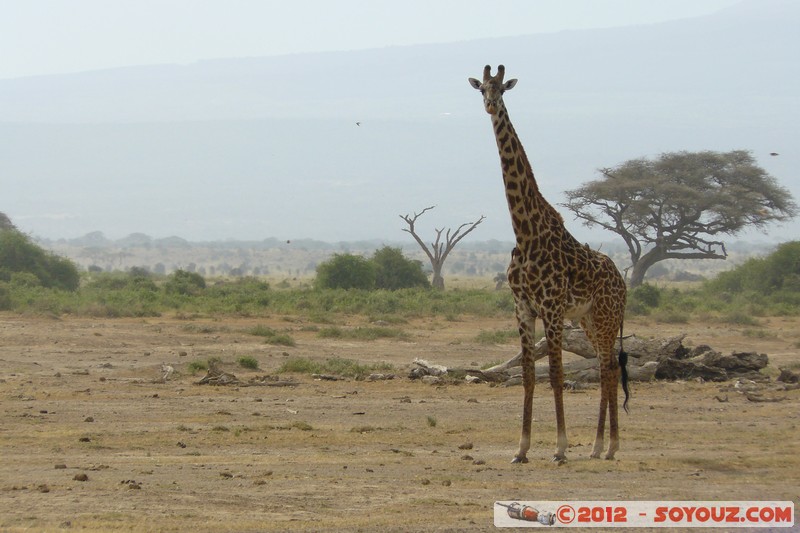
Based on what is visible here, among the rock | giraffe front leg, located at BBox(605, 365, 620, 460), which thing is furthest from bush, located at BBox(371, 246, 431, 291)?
giraffe front leg, located at BBox(605, 365, 620, 460)

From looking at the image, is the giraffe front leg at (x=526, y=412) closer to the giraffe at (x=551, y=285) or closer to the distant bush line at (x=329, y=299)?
the giraffe at (x=551, y=285)

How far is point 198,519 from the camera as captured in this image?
8523 mm

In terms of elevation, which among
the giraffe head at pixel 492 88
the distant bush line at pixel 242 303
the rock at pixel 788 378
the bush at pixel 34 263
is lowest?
the rock at pixel 788 378

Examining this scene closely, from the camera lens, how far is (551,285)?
1162 cm

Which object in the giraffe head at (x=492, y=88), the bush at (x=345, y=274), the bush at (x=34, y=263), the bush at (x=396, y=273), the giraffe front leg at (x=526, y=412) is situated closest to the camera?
the giraffe front leg at (x=526, y=412)

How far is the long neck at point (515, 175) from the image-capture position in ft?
39.6

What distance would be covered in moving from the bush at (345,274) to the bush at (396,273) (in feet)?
5.90

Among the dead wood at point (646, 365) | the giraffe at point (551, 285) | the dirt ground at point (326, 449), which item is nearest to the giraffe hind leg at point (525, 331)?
the giraffe at point (551, 285)

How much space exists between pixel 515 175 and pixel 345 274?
3362 centimetres

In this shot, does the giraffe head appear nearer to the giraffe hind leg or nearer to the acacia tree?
the giraffe hind leg

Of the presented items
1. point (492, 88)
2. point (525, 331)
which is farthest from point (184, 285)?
point (525, 331)

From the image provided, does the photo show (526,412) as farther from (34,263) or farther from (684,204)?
(684,204)

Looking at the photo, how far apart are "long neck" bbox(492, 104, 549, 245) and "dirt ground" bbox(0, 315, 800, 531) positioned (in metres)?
2.51

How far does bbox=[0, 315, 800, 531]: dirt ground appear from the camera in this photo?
895 centimetres
